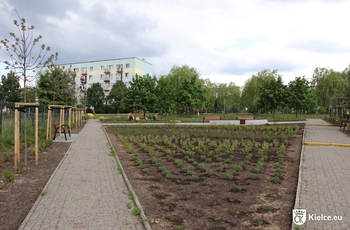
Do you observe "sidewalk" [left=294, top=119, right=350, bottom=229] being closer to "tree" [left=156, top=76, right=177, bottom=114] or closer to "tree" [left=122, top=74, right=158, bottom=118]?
"tree" [left=122, top=74, right=158, bottom=118]

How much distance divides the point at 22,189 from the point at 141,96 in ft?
111

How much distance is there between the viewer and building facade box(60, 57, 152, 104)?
235 ft

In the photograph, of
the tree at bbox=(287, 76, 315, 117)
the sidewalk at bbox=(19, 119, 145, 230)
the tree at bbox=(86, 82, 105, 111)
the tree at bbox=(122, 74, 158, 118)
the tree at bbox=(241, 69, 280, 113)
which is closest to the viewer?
the sidewalk at bbox=(19, 119, 145, 230)

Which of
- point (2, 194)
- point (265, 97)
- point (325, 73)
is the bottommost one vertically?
point (2, 194)

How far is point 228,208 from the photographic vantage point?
521 centimetres

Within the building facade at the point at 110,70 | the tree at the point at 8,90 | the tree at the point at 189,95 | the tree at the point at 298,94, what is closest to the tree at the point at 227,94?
the building facade at the point at 110,70

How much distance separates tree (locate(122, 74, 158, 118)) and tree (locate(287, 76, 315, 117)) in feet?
69.2

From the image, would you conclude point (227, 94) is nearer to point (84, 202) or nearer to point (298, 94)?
point (298, 94)

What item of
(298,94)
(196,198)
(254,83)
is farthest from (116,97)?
(196,198)

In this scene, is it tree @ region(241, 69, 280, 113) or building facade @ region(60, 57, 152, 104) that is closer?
tree @ region(241, 69, 280, 113)

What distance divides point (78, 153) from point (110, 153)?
3.71 feet

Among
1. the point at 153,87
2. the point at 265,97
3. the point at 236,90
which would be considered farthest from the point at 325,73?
the point at 153,87

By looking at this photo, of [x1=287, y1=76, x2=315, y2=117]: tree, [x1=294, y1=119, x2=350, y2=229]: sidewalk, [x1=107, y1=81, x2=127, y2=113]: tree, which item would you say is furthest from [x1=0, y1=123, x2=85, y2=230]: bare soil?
[x1=107, y1=81, x2=127, y2=113]: tree

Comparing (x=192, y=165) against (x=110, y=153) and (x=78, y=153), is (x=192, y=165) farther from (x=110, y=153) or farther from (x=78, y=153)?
(x=78, y=153)
